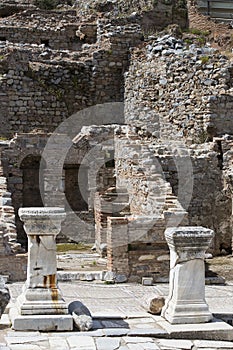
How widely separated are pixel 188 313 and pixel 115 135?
33.8 ft

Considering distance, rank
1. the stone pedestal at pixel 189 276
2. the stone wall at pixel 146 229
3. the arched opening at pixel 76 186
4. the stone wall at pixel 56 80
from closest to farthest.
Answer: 1. the stone pedestal at pixel 189 276
2. the stone wall at pixel 146 229
3. the arched opening at pixel 76 186
4. the stone wall at pixel 56 80

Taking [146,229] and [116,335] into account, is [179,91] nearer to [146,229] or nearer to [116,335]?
[146,229]

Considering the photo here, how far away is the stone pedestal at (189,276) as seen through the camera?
1025 cm

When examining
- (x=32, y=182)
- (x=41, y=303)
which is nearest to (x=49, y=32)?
(x=32, y=182)

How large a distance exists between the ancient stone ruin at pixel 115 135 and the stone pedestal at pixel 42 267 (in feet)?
13.0

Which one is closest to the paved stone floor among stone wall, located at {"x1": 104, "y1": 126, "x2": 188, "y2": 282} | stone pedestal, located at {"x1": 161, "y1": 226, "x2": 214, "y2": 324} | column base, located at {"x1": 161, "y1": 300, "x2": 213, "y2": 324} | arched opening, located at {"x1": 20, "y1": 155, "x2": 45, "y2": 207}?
column base, located at {"x1": 161, "y1": 300, "x2": 213, "y2": 324}

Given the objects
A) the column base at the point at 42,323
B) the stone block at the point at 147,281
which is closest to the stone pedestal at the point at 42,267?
the column base at the point at 42,323

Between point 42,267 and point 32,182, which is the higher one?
point 42,267

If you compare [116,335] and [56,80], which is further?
[56,80]

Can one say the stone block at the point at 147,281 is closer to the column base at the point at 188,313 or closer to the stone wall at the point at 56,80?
the column base at the point at 188,313

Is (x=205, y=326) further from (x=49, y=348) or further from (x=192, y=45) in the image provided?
(x=192, y=45)

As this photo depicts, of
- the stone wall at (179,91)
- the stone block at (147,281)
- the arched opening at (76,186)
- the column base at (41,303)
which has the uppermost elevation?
the stone wall at (179,91)

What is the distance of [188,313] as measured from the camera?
33.7ft

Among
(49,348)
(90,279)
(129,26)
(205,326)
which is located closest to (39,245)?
(49,348)
